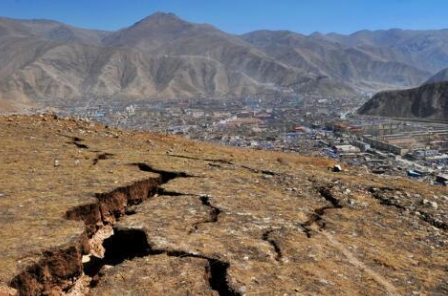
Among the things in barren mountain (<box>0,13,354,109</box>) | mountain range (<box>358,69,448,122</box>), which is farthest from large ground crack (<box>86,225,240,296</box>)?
barren mountain (<box>0,13,354,109</box>)

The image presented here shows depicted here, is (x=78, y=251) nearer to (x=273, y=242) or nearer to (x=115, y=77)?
(x=273, y=242)

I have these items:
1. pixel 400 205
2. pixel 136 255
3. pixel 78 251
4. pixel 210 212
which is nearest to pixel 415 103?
pixel 400 205

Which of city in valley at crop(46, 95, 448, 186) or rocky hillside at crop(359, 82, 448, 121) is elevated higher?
rocky hillside at crop(359, 82, 448, 121)

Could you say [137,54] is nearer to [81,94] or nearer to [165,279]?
[81,94]

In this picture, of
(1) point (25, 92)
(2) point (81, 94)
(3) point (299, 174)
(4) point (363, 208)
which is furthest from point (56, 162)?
(2) point (81, 94)

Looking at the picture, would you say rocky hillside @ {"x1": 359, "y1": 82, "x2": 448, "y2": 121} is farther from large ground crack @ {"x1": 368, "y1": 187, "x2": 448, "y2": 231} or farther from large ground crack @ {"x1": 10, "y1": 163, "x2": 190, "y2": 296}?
large ground crack @ {"x1": 10, "y1": 163, "x2": 190, "y2": 296}

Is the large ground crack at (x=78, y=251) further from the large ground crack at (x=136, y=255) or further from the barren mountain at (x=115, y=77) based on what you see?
the barren mountain at (x=115, y=77)
